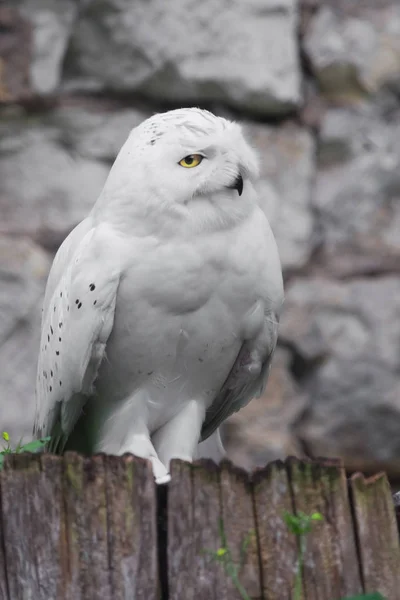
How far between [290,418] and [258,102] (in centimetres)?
119

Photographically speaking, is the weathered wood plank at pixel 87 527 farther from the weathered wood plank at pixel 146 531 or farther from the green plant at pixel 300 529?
the green plant at pixel 300 529

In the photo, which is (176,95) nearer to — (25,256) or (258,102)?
(258,102)

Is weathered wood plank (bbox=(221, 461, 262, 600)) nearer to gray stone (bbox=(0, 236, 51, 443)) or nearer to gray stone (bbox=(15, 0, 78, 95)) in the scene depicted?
gray stone (bbox=(0, 236, 51, 443))

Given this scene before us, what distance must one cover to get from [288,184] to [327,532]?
7.73ft

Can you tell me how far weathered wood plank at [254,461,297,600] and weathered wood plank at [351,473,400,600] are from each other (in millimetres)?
119

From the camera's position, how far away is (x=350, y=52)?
4082 millimetres

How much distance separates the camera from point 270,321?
274 centimetres

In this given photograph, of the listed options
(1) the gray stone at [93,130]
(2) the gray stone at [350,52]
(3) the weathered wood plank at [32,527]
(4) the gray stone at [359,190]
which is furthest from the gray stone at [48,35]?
(3) the weathered wood plank at [32,527]

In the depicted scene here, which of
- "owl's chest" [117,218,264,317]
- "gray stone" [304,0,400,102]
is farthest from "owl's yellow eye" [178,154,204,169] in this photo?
"gray stone" [304,0,400,102]

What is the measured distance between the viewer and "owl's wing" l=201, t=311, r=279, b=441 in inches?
109

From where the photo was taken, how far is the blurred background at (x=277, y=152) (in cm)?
384

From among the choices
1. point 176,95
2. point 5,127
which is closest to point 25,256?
point 5,127

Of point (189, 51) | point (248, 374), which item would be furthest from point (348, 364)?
point (189, 51)

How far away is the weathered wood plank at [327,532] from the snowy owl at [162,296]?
0.77 meters
